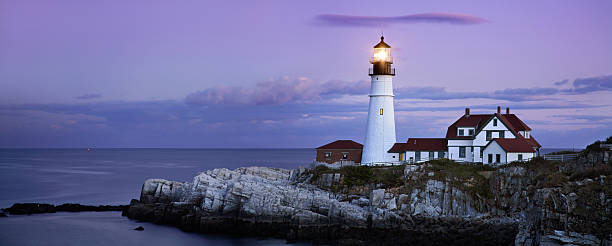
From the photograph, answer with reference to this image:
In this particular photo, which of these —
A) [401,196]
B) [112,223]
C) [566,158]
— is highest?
[566,158]

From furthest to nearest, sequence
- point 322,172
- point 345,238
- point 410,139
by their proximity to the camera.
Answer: point 410,139 → point 322,172 → point 345,238

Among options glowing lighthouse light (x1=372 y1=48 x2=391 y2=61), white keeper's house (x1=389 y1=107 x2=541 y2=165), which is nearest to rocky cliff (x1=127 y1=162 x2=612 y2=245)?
white keeper's house (x1=389 y1=107 x2=541 y2=165)

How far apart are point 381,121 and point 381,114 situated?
0.47m

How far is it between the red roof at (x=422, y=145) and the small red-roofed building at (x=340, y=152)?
10.8 ft

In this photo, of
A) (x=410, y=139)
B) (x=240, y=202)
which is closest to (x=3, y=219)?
(x=240, y=202)

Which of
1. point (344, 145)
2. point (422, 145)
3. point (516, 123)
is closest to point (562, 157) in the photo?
point (516, 123)

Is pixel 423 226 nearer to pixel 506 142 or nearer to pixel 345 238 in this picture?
pixel 345 238

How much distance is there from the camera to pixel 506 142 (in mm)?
33219

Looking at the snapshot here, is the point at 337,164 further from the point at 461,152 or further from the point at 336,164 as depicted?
the point at 461,152

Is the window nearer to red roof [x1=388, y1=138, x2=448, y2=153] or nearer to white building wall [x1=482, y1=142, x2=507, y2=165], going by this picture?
red roof [x1=388, y1=138, x2=448, y2=153]

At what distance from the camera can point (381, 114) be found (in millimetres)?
37344

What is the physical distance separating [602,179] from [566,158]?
5810mm

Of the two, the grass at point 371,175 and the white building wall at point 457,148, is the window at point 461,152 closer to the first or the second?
the white building wall at point 457,148

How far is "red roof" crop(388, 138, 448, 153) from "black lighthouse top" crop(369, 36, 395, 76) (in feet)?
15.7
